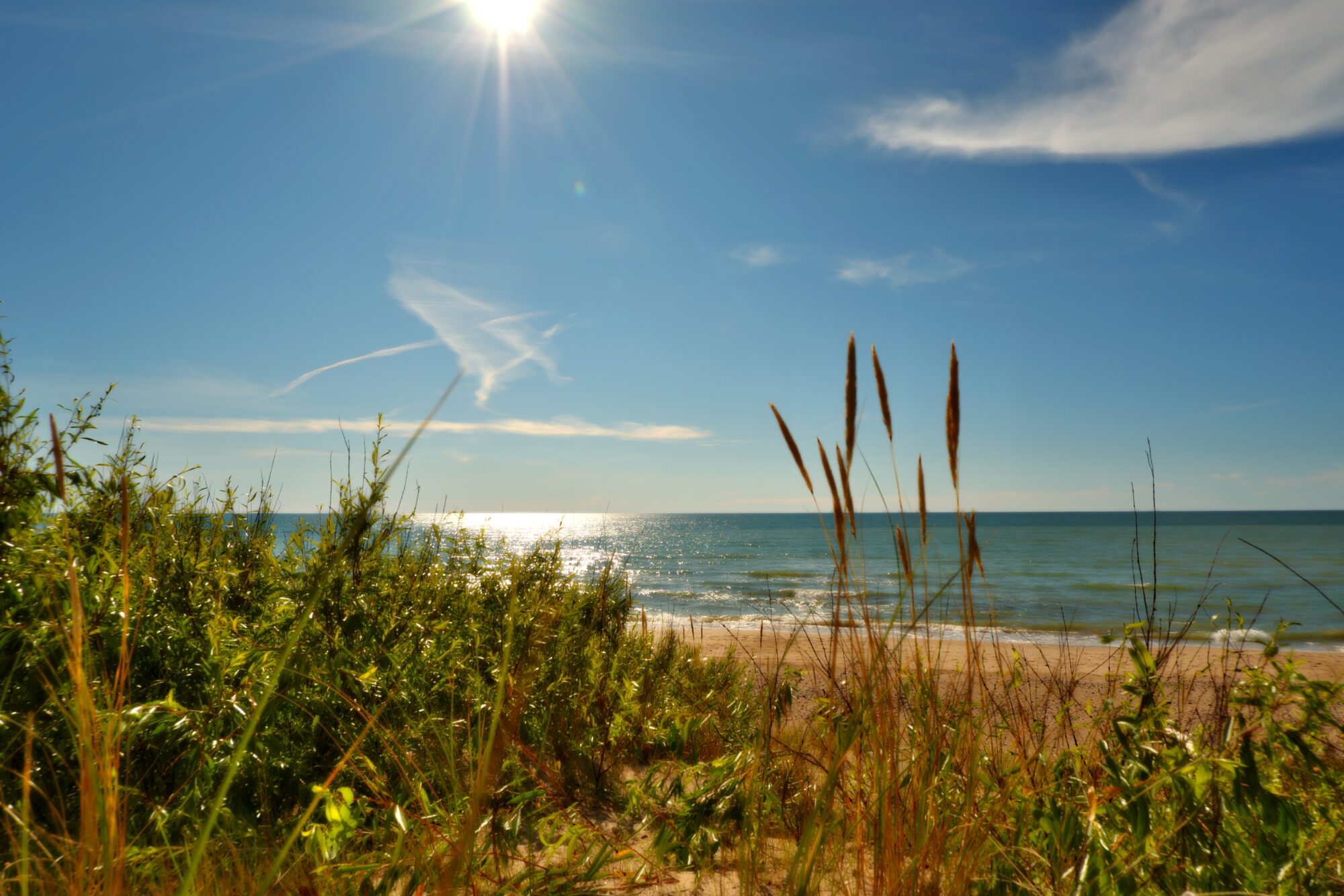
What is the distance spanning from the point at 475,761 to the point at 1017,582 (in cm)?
2941

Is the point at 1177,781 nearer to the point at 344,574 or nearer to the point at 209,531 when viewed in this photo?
the point at 344,574

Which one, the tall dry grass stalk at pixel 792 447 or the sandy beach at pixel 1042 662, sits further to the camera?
the sandy beach at pixel 1042 662

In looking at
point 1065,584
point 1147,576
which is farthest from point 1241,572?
point 1065,584

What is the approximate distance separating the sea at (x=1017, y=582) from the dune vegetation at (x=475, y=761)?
328 mm

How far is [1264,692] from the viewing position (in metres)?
1.79

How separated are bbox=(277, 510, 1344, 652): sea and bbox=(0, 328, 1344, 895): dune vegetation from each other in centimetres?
33

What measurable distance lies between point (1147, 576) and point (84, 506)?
3597 centimetres

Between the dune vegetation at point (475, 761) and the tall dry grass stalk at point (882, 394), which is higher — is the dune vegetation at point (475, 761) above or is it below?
below

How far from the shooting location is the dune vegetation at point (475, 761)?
155cm

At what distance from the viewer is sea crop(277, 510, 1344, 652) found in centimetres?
282

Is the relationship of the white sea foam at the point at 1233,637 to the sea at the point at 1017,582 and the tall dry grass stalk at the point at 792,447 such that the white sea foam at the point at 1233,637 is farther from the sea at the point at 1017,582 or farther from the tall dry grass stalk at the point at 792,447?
the tall dry grass stalk at the point at 792,447

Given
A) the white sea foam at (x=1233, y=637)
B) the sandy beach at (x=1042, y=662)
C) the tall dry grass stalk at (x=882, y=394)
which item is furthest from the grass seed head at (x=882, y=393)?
the sandy beach at (x=1042, y=662)

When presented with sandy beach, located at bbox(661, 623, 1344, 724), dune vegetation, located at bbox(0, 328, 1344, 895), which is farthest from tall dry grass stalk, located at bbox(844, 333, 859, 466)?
sandy beach, located at bbox(661, 623, 1344, 724)

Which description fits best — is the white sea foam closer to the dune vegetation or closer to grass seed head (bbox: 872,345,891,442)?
the dune vegetation
